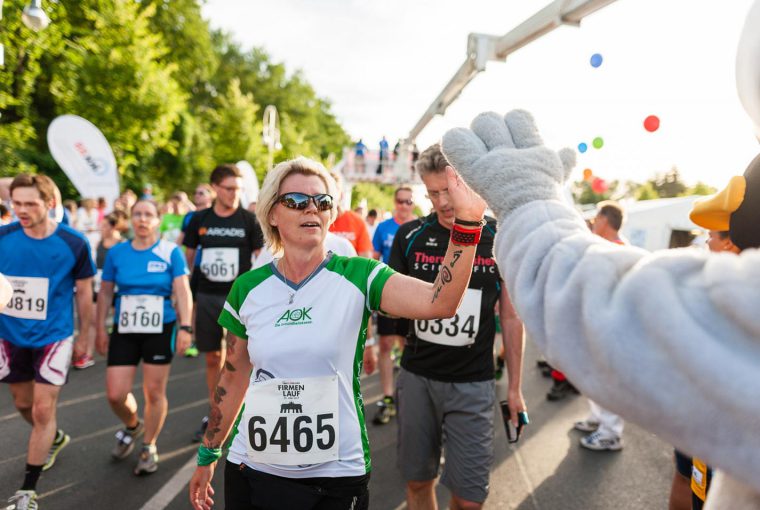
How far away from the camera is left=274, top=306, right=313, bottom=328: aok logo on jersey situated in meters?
1.98

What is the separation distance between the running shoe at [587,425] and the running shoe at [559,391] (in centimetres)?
74

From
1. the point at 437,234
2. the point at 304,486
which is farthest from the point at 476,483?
the point at 437,234

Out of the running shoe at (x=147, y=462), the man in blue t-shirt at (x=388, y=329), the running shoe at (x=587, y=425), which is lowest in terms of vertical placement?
the running shoe at (x=587, y=425)

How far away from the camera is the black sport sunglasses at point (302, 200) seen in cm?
218

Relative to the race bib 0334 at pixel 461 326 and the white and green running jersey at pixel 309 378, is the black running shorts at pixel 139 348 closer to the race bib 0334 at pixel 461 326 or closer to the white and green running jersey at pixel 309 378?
the white and green running jersey at pixel 309 378

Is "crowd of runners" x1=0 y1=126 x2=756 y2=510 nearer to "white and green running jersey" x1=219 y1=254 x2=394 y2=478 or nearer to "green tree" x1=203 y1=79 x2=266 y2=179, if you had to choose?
"white and green running jersey" x1=219 y1=254 x2=394 y2=478

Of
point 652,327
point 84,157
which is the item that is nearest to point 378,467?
point 652,327

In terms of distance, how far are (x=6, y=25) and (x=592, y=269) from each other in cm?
1920

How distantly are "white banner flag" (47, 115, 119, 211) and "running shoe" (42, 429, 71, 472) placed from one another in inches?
367

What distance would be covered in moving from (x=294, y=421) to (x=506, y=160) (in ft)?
4.67

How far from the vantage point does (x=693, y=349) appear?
2.00 ft

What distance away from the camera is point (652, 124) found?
469 cm

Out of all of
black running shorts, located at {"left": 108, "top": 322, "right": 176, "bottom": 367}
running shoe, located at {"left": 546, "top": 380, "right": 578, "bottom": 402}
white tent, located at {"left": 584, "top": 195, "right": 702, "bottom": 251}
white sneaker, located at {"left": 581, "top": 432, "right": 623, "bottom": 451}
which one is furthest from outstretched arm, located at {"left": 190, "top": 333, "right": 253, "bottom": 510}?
white tent, located at {"left": 584, "top": 195, "right": 702, "bottom": 251}

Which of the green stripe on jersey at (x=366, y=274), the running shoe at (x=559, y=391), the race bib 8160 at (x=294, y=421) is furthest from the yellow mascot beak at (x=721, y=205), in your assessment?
the running shoe at (x=559, y=391)
